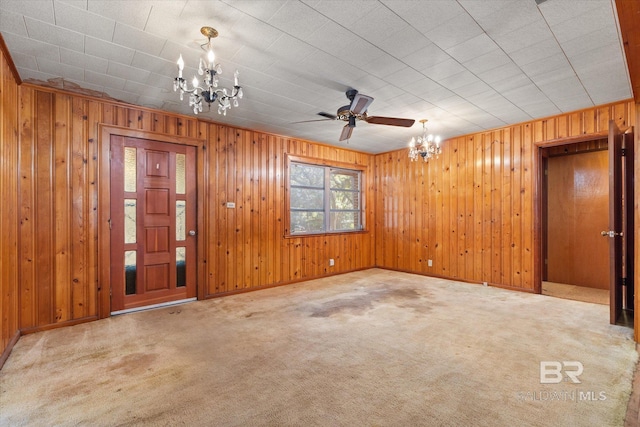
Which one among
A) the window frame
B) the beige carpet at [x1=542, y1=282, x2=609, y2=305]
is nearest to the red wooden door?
the window frame

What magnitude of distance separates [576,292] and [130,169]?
6.74m

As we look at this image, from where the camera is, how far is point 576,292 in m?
4.69

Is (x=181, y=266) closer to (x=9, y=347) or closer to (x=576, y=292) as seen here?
(x=9, y=347)

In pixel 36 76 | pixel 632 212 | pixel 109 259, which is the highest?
pixel 36 76

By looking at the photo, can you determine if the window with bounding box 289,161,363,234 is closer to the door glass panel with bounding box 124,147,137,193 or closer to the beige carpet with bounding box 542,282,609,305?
the door glass panel with bounding box 124,147,137,193

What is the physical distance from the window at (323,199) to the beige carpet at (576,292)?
3505 millimetres

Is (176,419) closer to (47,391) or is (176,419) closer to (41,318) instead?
(47,391)

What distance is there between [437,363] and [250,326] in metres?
1.90

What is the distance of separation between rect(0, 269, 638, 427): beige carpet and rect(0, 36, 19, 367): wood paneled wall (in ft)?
1.08

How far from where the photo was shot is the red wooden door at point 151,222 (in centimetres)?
367

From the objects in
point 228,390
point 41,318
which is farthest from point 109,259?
point 228,390

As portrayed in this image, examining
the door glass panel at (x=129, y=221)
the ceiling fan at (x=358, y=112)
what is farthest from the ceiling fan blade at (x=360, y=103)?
the door glass panel at (x=129, y=221)

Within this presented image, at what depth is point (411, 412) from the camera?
71.9 inches

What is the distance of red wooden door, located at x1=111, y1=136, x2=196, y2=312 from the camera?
3.67 m
